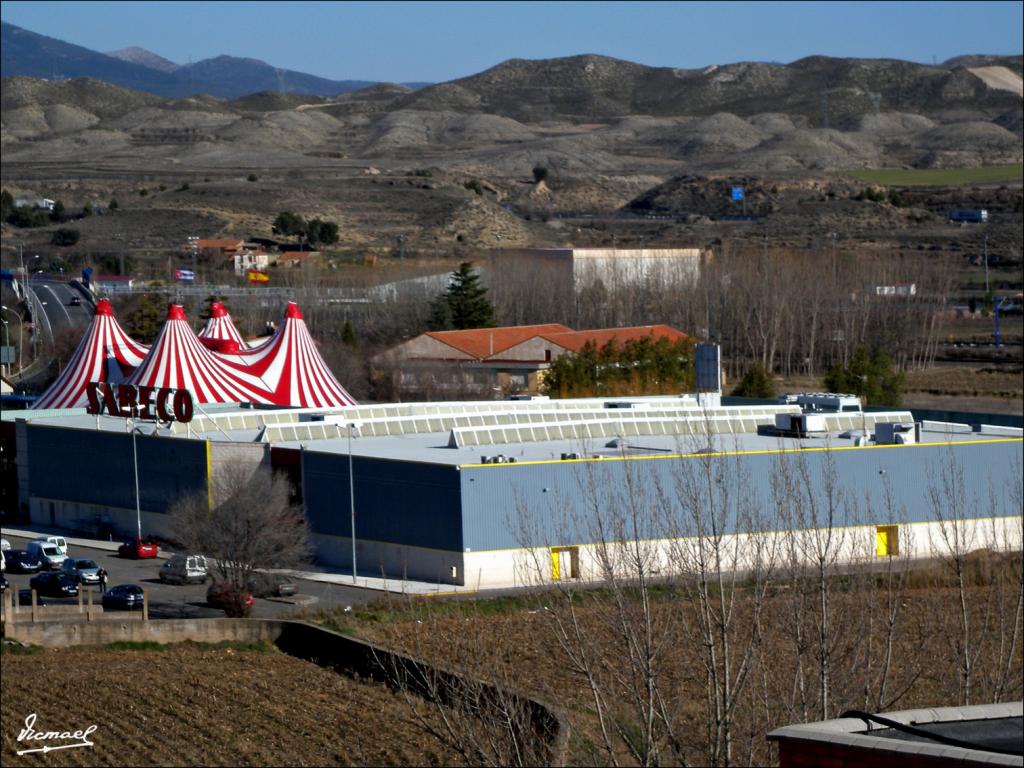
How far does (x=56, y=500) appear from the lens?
4003cm

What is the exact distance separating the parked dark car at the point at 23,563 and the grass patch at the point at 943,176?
104 meters

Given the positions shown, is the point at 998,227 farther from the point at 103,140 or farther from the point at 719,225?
the point at 103,140

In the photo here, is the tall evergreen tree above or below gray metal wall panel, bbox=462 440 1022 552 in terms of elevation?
above

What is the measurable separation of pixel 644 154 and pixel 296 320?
144 metres

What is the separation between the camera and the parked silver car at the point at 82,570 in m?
31.4

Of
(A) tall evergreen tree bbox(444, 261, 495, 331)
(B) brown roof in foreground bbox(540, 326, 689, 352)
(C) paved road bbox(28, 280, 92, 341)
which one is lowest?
(B) brown roof in foreground bbox(540, 326, 689, 352)

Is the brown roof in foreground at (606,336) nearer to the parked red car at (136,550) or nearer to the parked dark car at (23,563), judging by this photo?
the parked red car at (136,550)

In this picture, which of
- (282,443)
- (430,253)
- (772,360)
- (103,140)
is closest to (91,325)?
(282,443)

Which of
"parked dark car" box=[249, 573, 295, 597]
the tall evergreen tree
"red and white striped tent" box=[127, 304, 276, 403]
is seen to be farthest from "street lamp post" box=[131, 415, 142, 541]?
the tall evergreen tree

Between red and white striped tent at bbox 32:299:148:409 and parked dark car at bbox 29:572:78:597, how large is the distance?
14.2 m

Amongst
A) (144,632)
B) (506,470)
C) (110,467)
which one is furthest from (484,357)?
(144,632)

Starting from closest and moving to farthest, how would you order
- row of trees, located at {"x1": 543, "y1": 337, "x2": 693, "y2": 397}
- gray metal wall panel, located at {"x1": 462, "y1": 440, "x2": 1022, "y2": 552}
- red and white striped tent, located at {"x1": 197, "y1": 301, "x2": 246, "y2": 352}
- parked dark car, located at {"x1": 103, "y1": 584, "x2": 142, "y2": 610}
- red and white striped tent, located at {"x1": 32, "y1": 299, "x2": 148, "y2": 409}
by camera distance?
parked dark car, located at {"x1": 103, "y1": 584, "x2": 142, "y2": 610}, gray metal wall panel, located at {"x1": 462, "y1": 440, "x2": 1022, "y2": 552}, red and white striped tent, located at {"x1": 32, "y1": 299, "x2": 148, "y2": 409}, red and white striped tent, located at {"x1": 197, "y1": 301, "x2": 246, "y2": 352}, row of trees, located at {"x1": 543, "y1": 337, "x2": 693, "y2": 397}

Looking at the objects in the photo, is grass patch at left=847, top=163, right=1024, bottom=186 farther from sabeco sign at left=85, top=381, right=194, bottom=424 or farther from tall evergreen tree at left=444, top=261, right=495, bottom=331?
sabeco sign at left=85, top=381, right=194, bottom=424

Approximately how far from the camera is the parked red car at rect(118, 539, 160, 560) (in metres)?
35.0
